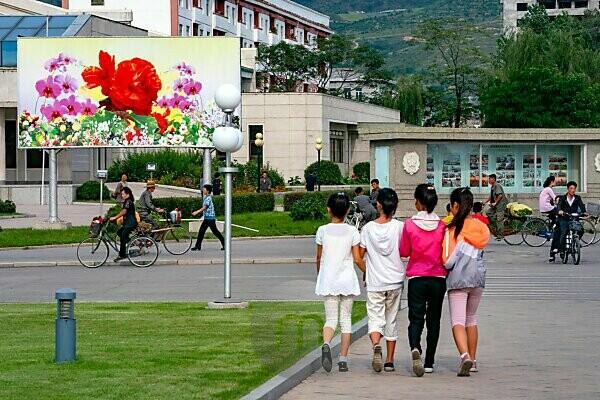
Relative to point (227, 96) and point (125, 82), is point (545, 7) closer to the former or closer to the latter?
point (125, 82)

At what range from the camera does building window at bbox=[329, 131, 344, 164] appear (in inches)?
3197

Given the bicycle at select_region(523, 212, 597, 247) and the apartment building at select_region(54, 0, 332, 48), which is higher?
the apartment building at select_region(54, 0, 332, 48)

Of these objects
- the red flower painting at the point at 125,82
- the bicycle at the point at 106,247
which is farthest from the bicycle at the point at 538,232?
the red flower painting at the point at 125,82

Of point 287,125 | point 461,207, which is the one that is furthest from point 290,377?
point 287,125

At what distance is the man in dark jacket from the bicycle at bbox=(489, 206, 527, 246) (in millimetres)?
6147

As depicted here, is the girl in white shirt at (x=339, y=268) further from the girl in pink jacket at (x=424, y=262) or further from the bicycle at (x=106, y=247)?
the bicycle at (x=106, y=247)

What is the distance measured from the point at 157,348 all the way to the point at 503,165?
34737 millimetres

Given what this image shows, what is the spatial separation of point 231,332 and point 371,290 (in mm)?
3080

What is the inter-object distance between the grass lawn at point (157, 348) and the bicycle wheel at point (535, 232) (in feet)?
53.7

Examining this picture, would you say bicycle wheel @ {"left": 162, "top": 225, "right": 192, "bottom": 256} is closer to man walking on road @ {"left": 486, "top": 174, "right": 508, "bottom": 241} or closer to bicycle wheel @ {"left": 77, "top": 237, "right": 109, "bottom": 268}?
bicycle wheel @ {"left": 77, "top": 237, "right": 109, "bottom": 268}

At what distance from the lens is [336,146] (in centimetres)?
8281

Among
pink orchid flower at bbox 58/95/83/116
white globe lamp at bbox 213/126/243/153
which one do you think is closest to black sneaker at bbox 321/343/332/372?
white globe lamp at bbox 213/126/243/153

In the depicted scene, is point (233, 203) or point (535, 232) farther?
point (233, 203)

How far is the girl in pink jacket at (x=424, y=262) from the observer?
504 inches
